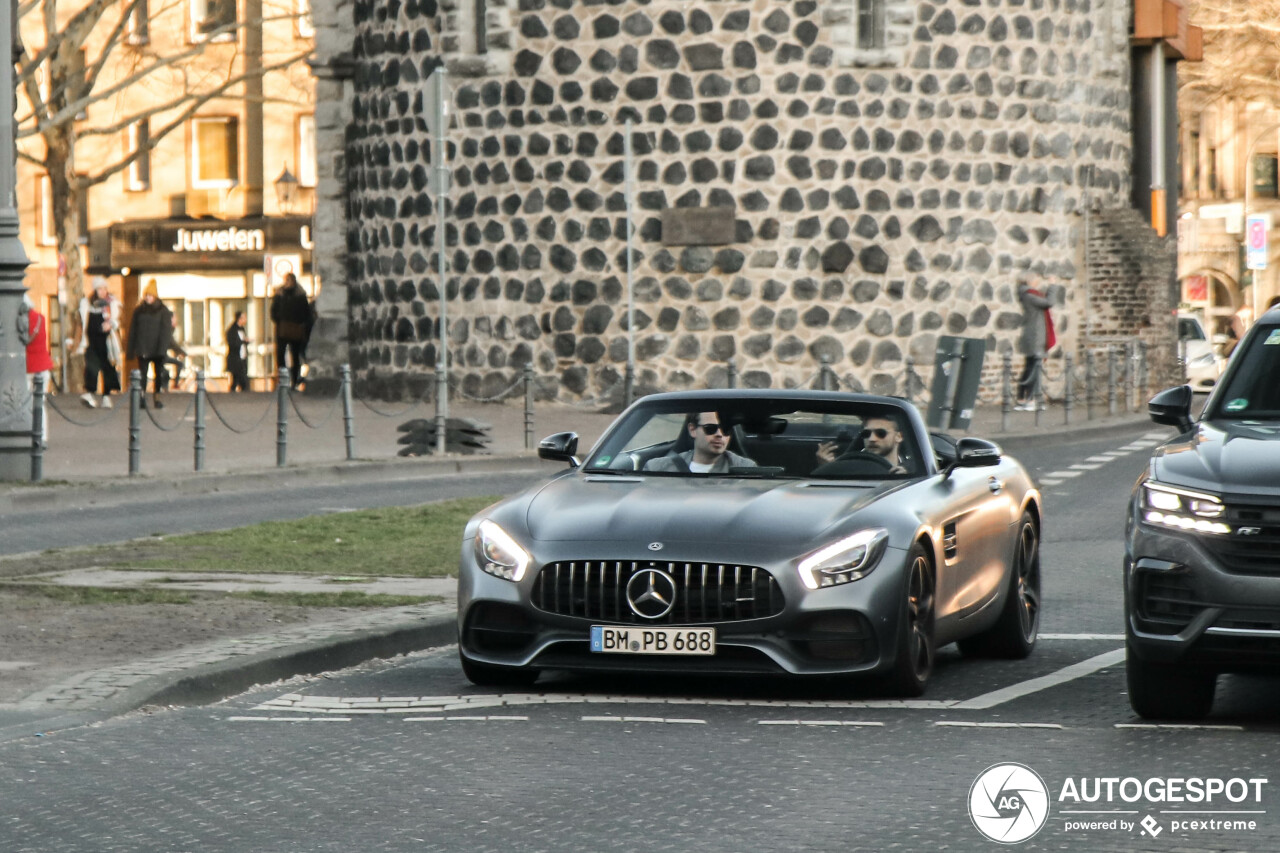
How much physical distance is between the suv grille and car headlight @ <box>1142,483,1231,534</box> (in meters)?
0.03

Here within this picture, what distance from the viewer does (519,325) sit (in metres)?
34.0

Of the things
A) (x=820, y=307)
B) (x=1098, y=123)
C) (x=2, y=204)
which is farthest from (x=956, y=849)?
(x=1098, y=123)

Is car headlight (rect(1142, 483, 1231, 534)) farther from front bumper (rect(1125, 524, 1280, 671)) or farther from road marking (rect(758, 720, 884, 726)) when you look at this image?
road marking (rect(758, 720, 884, 726))

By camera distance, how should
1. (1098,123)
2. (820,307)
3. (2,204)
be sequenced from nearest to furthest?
(2,204) → (820,307) → (1098,123)

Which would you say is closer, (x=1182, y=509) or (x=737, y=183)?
(x=1182, y=509)

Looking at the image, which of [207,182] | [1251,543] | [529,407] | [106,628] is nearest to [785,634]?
[1251,543]

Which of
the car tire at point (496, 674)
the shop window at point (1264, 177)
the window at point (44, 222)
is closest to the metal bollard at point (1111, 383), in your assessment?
the car tire at point (496, 674)

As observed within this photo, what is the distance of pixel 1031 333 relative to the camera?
34.1 meters

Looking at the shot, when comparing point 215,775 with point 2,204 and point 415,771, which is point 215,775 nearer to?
point 415,771

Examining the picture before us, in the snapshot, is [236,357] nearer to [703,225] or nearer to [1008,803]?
[703,225]

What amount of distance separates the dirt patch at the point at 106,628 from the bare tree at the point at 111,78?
2707cm

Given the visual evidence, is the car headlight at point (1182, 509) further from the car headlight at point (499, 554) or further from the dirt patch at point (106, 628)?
the dirt patch at point (106, 628)

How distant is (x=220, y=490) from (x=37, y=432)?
1.62m

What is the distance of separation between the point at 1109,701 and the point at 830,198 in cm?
2434
